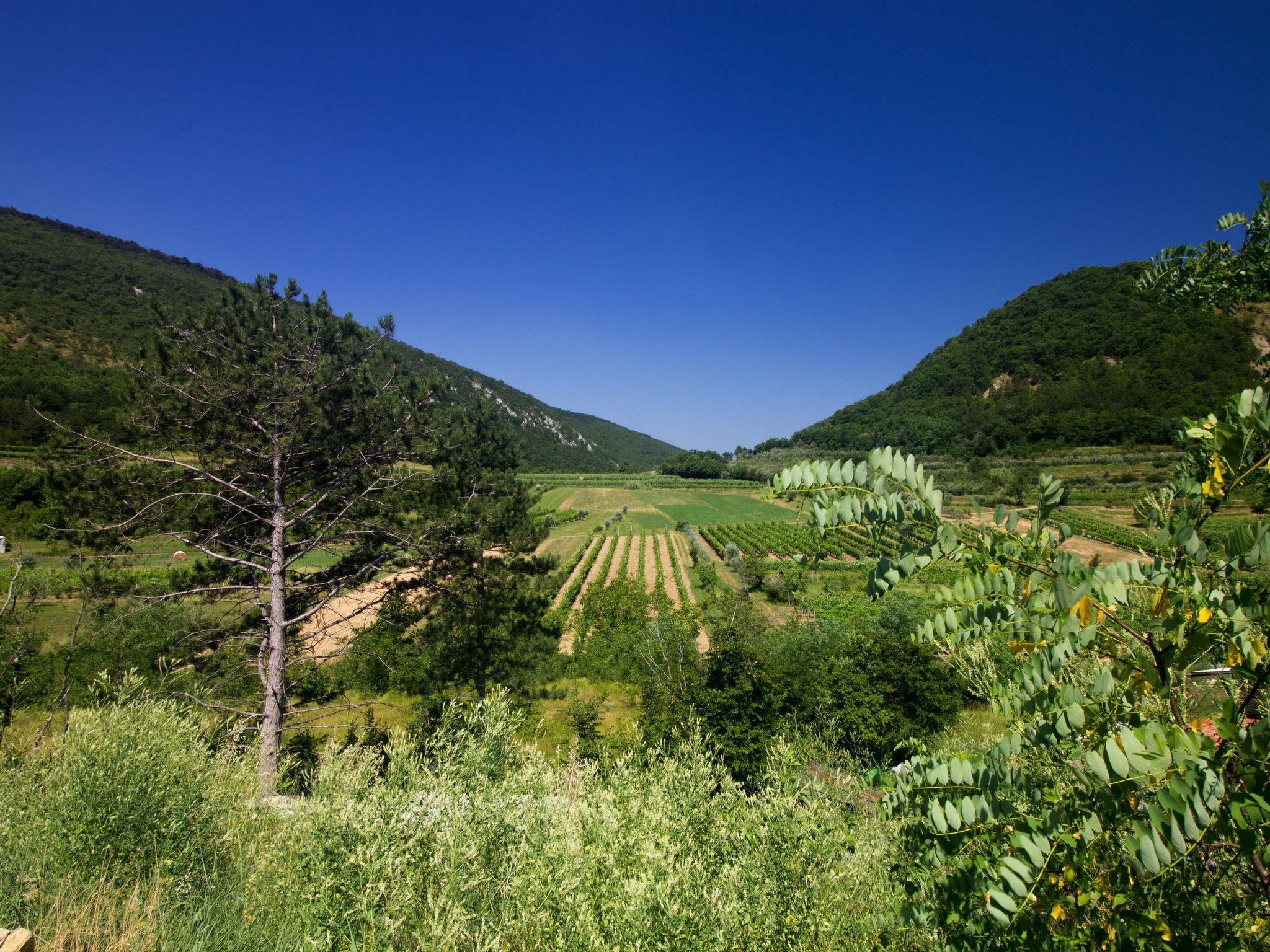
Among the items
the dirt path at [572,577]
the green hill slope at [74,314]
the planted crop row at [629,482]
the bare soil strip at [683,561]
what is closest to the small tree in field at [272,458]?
the green hill slope at [74,314]

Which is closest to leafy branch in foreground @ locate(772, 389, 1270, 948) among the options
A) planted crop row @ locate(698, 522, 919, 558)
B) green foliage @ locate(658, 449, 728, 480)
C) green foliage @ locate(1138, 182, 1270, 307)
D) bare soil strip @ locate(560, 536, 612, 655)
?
green foliage @ locate(1138, 182, 1270, 307)

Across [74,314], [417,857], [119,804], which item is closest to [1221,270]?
[417,857]

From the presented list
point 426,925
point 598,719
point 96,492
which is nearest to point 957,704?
point 598,719

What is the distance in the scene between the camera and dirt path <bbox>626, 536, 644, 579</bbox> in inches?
1873

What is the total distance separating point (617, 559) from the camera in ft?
179

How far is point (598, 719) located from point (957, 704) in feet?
43.9

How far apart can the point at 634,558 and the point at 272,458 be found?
46026 millimetres

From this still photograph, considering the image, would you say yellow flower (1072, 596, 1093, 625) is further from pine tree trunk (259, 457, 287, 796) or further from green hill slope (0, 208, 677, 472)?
green hill slope (0, 208, 677, 472)

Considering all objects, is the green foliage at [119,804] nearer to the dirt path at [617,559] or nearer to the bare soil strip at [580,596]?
the bare soil strip at [580,596]

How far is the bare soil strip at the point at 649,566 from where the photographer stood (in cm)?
4433

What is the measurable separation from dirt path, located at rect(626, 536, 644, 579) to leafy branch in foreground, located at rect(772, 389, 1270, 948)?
140 feet

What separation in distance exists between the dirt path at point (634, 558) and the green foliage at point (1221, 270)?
42.4 m

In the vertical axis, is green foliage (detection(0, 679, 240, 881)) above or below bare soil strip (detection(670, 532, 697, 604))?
above

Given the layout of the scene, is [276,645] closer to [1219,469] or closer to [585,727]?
[585,727]
